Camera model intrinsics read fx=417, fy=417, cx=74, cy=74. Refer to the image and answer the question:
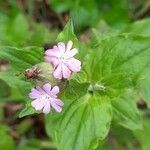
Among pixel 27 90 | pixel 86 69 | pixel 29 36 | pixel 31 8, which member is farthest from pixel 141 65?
pixel 31 8

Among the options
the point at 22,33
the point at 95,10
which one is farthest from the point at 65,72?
the point at 95,10

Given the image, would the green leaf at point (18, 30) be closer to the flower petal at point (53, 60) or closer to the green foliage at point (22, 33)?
the green foliage at point (22, 33)

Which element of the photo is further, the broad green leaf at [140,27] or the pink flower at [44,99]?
the broad green leaf at [140,27]

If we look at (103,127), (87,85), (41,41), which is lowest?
(103,127)

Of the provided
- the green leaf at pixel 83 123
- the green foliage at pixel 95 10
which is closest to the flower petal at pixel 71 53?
the green leaf at pixel 83 123

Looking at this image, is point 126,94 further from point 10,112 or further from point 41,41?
point 10,112
